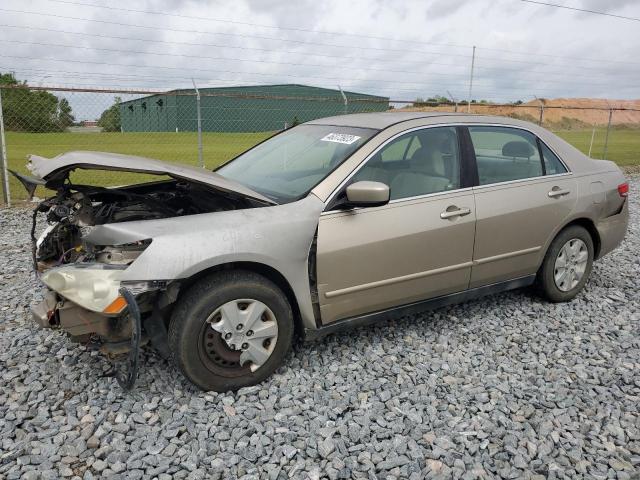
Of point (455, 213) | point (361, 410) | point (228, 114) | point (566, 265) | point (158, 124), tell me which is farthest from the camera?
point (228, 114)

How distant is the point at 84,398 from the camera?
3014 mm

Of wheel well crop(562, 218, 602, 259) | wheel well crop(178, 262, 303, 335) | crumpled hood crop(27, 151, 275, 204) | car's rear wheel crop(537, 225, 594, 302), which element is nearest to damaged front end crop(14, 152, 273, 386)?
crumpled hood crop(27, 151, 275, 204)

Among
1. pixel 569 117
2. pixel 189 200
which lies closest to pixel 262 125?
pixel 189 200

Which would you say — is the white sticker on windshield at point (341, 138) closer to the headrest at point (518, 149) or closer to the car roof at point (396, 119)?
the car roof at point (396, 119)

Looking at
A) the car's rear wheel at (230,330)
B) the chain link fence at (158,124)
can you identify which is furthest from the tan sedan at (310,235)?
the chain link fence at (158,124)

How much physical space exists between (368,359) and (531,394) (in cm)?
103

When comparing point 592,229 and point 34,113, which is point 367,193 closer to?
point 592,229

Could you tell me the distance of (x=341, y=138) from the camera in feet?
12.2

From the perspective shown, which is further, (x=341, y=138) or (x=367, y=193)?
(x=341, y=138)

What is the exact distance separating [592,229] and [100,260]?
3951mm

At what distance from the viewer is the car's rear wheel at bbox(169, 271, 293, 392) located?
114 inches

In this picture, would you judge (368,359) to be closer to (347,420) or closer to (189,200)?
(347,420)

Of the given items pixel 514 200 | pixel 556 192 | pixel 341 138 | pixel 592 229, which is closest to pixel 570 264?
pixel 592 229

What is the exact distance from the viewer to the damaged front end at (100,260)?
274 centimetres
